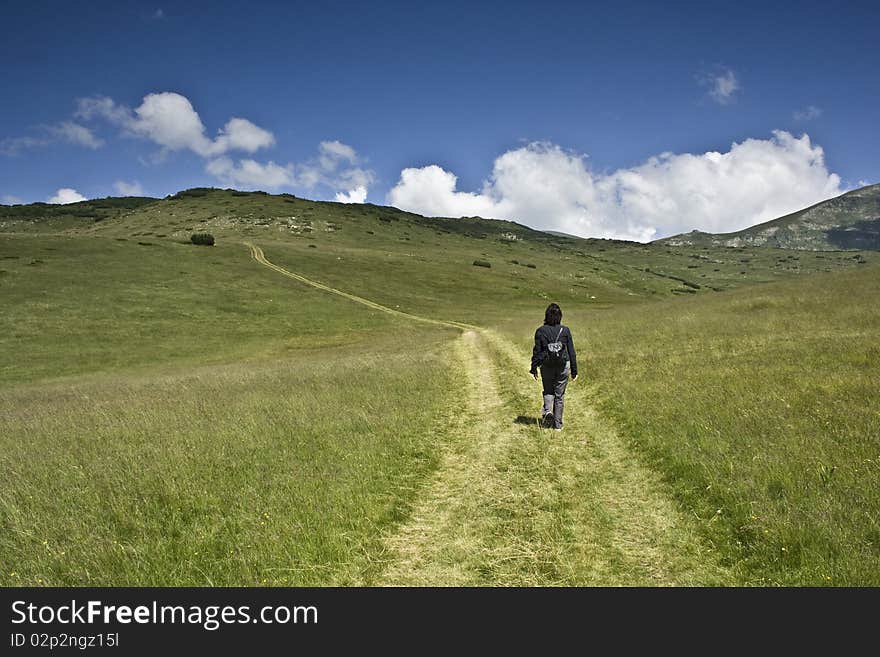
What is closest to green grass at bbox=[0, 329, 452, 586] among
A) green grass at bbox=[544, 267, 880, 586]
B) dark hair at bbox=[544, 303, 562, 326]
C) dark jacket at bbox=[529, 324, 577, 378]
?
dark jacket at bbox=[529, 324, 577, 378]

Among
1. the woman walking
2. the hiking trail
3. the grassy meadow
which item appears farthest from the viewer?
the woman walking

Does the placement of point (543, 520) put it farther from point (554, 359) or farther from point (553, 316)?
point (553, 316)

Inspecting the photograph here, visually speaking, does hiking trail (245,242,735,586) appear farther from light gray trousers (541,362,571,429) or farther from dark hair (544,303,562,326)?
dark hair (544,303,562,326)

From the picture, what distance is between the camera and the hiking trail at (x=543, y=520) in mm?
5383

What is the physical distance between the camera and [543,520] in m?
6.71

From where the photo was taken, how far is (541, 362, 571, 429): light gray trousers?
11.5 metres

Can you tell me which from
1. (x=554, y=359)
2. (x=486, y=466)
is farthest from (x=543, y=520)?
(x=554, y=359)

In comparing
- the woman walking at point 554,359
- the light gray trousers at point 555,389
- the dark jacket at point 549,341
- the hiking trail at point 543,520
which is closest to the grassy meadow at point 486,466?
the hiking trail at point 543,520

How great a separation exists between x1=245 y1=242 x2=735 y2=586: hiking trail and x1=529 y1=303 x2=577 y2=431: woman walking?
721 millimetres

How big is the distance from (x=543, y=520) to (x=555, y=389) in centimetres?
519

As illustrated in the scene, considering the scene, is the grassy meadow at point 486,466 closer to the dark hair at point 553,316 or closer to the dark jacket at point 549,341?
the dark jacket at point 549,341
